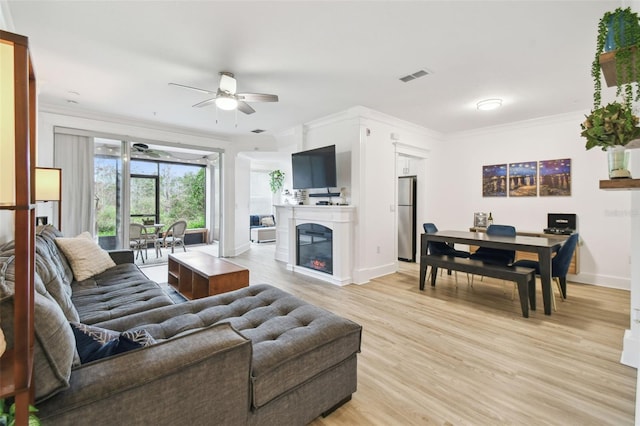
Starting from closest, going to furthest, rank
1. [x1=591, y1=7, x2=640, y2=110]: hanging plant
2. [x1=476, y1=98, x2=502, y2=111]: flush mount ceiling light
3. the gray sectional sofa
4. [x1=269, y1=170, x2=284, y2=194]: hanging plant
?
1. the gray sectional sofa
2. [x1=591, y1=7, x2=640, y2=110]: hanging plant
3. [x1=476, y1=98, x2=502, y2=111]: flush mount ceiling light
4. [x1=269, y1=170, x2=284, y2=194]: hanging plant

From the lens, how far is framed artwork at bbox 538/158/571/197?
462 centimetres

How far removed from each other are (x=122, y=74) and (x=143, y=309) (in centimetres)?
276

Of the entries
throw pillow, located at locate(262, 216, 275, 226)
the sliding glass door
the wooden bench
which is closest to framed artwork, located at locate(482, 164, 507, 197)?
the wooden bench

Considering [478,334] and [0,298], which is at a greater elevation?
[0,298]

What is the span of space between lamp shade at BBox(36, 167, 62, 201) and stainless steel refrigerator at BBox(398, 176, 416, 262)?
5434 mm

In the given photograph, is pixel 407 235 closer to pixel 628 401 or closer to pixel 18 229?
pixel 628 401

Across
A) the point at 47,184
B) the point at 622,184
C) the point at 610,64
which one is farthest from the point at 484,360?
the point at 47,184

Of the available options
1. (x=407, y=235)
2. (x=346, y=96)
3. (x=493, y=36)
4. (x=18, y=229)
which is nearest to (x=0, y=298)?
(x=18, y=229)

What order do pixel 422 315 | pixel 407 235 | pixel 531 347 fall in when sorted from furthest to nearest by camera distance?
pixel 407 235 < pixel 422 315 < pixel 531 347

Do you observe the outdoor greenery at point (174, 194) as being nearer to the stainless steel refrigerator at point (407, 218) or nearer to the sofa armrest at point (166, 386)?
the stainless steel refrigerator at point (407, 218)

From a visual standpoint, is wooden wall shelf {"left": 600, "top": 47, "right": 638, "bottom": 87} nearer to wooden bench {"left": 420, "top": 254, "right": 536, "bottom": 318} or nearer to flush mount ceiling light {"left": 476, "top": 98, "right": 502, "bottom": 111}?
wooden bench {"left": 420, "top": 254, "right": 536, "bottom": 318}

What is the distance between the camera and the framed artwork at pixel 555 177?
462 cm

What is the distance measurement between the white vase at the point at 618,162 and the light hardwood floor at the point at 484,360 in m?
1.40

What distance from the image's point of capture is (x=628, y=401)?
1824 millimetres
